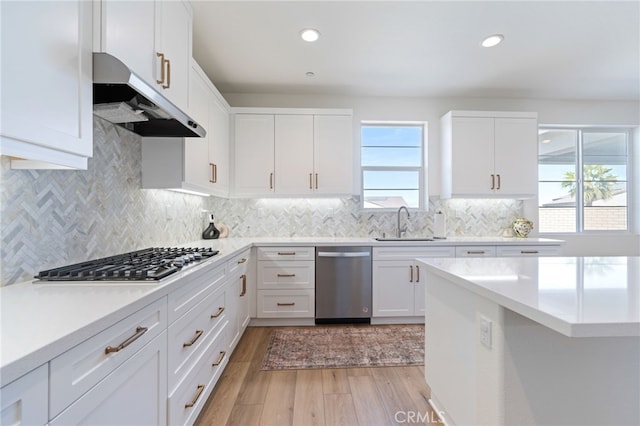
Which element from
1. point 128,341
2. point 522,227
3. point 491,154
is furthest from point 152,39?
point 522,227

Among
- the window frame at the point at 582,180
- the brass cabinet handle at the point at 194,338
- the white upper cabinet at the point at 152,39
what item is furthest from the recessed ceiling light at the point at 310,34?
the window frame at the point at 582,180

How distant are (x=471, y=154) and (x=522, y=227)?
113cm

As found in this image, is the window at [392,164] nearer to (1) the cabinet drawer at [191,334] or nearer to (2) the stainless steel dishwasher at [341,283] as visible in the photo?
(2) the stainless steel dishwasher at [341,283]

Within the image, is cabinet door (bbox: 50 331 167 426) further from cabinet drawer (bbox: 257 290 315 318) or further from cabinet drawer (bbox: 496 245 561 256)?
cabinet drawer (bbox: 496 245 561 256)

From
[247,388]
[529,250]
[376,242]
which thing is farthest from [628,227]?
[247,388]

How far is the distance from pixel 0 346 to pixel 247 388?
159 cm

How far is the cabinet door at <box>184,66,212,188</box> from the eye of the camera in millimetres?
2094

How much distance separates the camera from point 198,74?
220cm

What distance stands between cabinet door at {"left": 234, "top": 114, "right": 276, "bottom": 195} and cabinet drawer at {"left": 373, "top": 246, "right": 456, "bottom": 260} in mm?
1438

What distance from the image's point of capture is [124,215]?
1854 mm

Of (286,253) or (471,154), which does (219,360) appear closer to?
(286,253)

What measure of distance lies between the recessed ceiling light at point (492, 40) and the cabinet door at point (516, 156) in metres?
1.12

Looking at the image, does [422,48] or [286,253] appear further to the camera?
[286,253]

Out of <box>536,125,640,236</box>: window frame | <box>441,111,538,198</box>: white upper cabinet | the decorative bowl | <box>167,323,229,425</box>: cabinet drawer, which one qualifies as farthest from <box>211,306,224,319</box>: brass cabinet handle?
<box>536,125,640,236</box>: window frame
